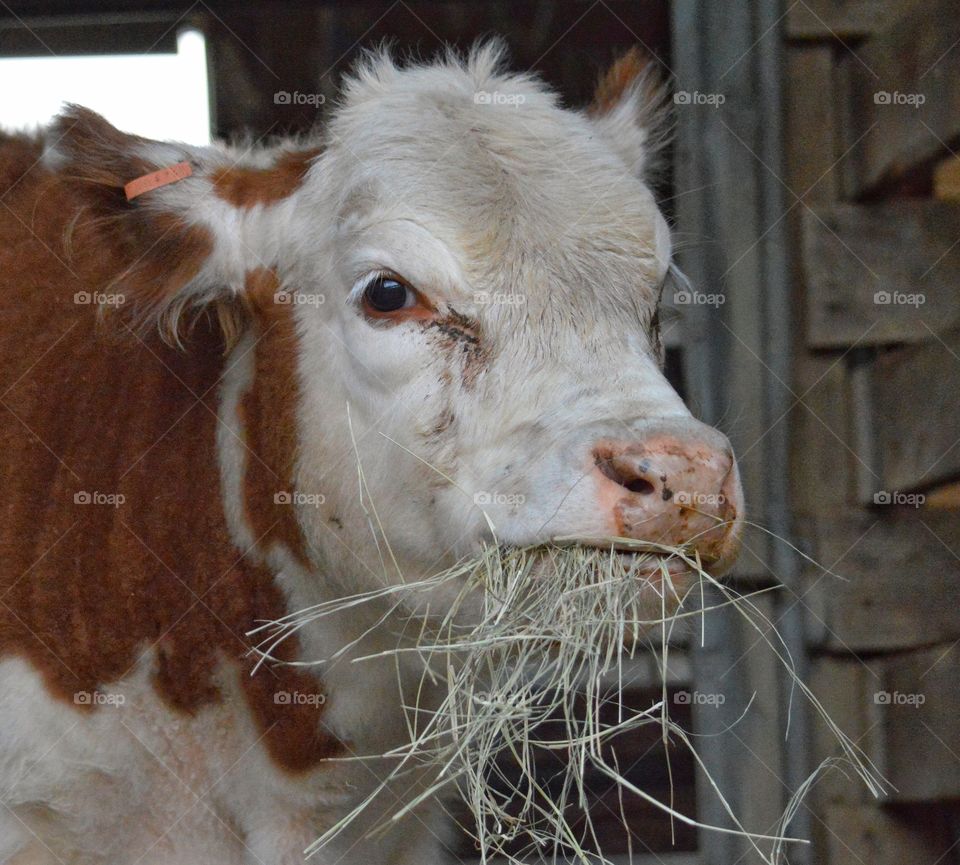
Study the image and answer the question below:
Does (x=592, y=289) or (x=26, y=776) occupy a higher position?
(x=592, y=289)

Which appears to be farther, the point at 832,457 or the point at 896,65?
the point at 832,457

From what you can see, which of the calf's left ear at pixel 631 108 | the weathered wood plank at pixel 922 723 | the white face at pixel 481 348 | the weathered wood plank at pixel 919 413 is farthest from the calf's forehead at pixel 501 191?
the weathered wood plank at pixel 922 723

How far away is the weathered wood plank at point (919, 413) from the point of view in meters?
3.84

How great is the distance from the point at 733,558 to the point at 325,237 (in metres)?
1.30

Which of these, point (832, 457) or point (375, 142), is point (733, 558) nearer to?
point (375, 142)

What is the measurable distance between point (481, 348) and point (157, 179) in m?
1.02

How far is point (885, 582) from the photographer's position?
4.16m

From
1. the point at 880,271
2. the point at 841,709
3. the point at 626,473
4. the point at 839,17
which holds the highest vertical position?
the point at 839,17

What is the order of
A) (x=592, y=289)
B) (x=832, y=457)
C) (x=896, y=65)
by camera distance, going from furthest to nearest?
(x=832, y=457) → (x=896, y=65) → (x=592, y=289)

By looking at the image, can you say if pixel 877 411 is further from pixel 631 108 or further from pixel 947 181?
pixel 631 108

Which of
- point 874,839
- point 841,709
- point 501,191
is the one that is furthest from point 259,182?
point 874,839

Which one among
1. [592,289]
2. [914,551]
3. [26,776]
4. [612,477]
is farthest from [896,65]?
[26,776]

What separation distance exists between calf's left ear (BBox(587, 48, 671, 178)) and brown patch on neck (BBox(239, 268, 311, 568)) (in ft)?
4.14

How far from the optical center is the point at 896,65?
13.2ft
